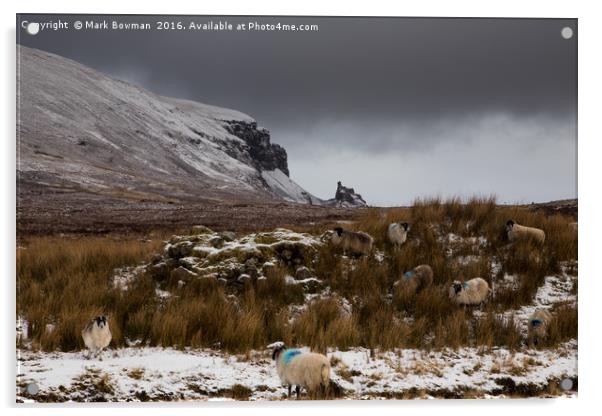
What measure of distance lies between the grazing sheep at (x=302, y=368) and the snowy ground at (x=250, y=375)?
31 cm

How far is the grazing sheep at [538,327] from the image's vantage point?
462cm

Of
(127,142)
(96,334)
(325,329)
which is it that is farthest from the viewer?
(127,142)

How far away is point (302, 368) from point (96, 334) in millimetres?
1926

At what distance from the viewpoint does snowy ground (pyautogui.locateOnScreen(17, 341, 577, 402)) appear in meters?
4.25

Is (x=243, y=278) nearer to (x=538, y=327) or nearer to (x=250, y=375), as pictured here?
(x=250, y=375)

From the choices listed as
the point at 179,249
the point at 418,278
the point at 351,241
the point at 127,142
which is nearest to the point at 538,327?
the point at 418,278

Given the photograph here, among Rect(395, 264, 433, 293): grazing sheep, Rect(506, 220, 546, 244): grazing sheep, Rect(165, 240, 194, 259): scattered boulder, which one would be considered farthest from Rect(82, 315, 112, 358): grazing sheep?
Rect(506, 220, 546, 244): grazing sheep

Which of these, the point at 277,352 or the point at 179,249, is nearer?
the point at 277,352

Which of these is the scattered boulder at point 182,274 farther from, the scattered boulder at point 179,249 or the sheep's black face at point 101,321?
the sheep's black face at point 101,321

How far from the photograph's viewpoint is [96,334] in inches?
167

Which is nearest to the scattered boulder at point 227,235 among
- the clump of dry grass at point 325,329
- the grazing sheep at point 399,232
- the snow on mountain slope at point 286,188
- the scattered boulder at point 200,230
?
the scattered boulder at point 200,230

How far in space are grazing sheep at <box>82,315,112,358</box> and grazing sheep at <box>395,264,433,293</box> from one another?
2.87m

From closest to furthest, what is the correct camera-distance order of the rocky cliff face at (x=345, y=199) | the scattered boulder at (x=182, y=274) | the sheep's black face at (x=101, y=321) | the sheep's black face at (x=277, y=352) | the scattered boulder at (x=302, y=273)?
the sheep's black face at (x=277, y=352) → the sheep's black face at (x=101, y=321) → the scattered boulder at (x=182, y=274) → the scattered boulder at (x=302, y=273) → the rocky cliff face at (x=345, y=199)

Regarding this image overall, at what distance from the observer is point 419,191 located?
4973 mm
